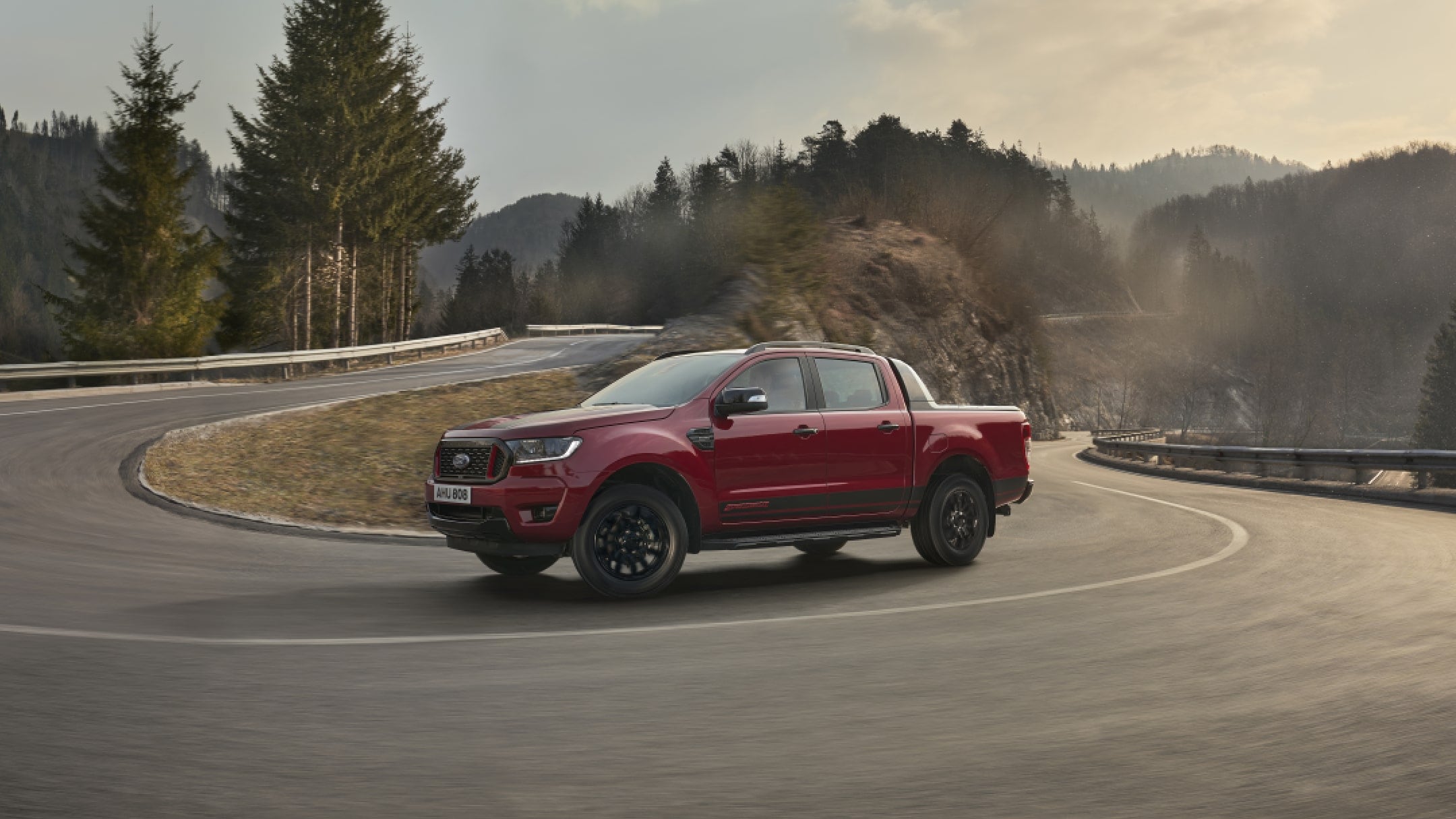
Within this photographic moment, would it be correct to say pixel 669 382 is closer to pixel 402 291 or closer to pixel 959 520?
pixel 959 520

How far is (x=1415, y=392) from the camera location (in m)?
190

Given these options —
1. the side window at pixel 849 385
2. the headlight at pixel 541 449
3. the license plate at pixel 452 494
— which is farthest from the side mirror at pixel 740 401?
the license plate at pixel 452 494

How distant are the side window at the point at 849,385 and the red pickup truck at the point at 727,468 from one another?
0.01m

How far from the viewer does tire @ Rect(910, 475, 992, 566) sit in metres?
10.8

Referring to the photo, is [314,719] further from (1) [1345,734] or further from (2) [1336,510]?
(2) [1336,510]

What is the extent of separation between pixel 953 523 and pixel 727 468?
8.74 feet

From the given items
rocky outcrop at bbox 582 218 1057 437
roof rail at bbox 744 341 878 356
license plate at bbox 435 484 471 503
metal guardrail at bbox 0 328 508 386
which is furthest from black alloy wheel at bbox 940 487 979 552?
metal guardrail at bbox 0 328 508 386

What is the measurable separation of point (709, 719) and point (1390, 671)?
381 centimetres

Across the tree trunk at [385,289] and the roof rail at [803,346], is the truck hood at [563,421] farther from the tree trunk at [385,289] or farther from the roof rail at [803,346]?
the tree trunk at [385,289]

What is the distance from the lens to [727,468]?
9.39m

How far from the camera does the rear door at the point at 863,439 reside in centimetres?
1010

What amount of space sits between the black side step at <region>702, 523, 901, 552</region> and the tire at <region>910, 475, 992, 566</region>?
34cm

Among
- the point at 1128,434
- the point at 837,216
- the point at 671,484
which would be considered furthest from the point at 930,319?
the point at 671,484

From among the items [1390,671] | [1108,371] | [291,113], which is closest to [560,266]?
[1108,371]
